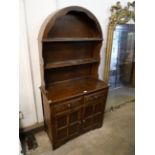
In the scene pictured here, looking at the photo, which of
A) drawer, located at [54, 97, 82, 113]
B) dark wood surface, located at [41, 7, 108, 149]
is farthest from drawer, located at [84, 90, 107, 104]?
drawer, located at [54, 97, 82, 113]

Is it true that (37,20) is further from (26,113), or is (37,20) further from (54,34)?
(26,113)

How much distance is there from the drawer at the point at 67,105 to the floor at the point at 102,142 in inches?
23.6

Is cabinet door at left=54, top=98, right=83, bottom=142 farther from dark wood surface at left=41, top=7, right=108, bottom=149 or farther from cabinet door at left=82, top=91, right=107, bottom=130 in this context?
cabinet door at left=82, top=91, right=107, bottom=130

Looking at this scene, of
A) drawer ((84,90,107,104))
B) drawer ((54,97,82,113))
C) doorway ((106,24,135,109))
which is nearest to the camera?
drawer ((54,97,82,113))

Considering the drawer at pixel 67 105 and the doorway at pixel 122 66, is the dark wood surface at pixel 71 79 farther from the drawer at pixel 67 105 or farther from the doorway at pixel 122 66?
the doorway at pixel 122 66

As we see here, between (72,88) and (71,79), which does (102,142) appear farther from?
(71,79)

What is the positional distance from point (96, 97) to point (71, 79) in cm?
49

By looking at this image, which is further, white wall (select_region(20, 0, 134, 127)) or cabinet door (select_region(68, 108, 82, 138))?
cabinet door (select_region(68, 108, 82, 138))

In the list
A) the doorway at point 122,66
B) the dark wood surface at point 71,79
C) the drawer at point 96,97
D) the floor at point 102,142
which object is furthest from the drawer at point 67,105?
the doorway at point 122,66

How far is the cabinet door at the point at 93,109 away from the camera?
1977 millimetres

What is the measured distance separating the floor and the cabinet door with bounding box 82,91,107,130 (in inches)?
6.7

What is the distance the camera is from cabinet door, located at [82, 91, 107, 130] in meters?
1.98

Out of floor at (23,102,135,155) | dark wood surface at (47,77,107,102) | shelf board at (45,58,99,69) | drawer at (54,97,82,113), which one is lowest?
floor at (23,102,135,155)
